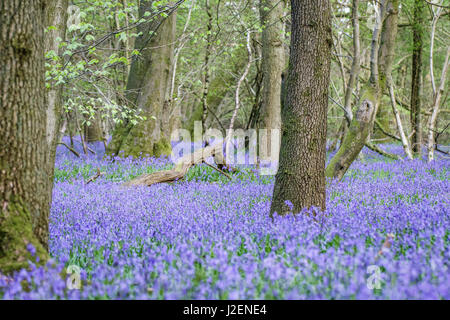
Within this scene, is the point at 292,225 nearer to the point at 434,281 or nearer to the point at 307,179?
the point at 307,179

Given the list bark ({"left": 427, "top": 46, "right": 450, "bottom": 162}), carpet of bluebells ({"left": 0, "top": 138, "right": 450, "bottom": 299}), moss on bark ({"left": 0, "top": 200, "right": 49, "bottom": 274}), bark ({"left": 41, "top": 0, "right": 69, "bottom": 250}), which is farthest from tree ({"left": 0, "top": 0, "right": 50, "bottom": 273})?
bark ({"left": 427, "top": 46, "right": 450, "bottom": 162})

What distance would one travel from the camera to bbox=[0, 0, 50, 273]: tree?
2.61m

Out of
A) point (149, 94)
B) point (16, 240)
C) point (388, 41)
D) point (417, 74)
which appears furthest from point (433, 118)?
point (16, 240)

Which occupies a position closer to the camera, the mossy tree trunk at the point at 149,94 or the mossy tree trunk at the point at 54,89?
the mossy tree trunk at the point at 54,89

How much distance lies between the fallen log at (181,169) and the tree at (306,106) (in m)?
3.65

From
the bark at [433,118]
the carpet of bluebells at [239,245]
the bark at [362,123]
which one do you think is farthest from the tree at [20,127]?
the bark at [433,118]

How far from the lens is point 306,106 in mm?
4223

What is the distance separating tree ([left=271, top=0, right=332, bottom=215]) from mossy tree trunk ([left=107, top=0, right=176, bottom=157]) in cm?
664

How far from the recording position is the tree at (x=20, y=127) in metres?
2.61

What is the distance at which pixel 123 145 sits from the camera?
10422 millimetres

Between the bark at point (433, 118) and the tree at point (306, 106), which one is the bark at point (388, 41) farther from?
the tree at point (306, 106)

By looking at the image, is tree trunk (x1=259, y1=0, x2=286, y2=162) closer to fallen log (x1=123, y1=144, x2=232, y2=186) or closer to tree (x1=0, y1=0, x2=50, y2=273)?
fallen log (x1=123, y1=144, x2=232, y2=186)

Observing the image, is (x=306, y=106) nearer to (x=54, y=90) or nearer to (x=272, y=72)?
(x=54, y=90)
